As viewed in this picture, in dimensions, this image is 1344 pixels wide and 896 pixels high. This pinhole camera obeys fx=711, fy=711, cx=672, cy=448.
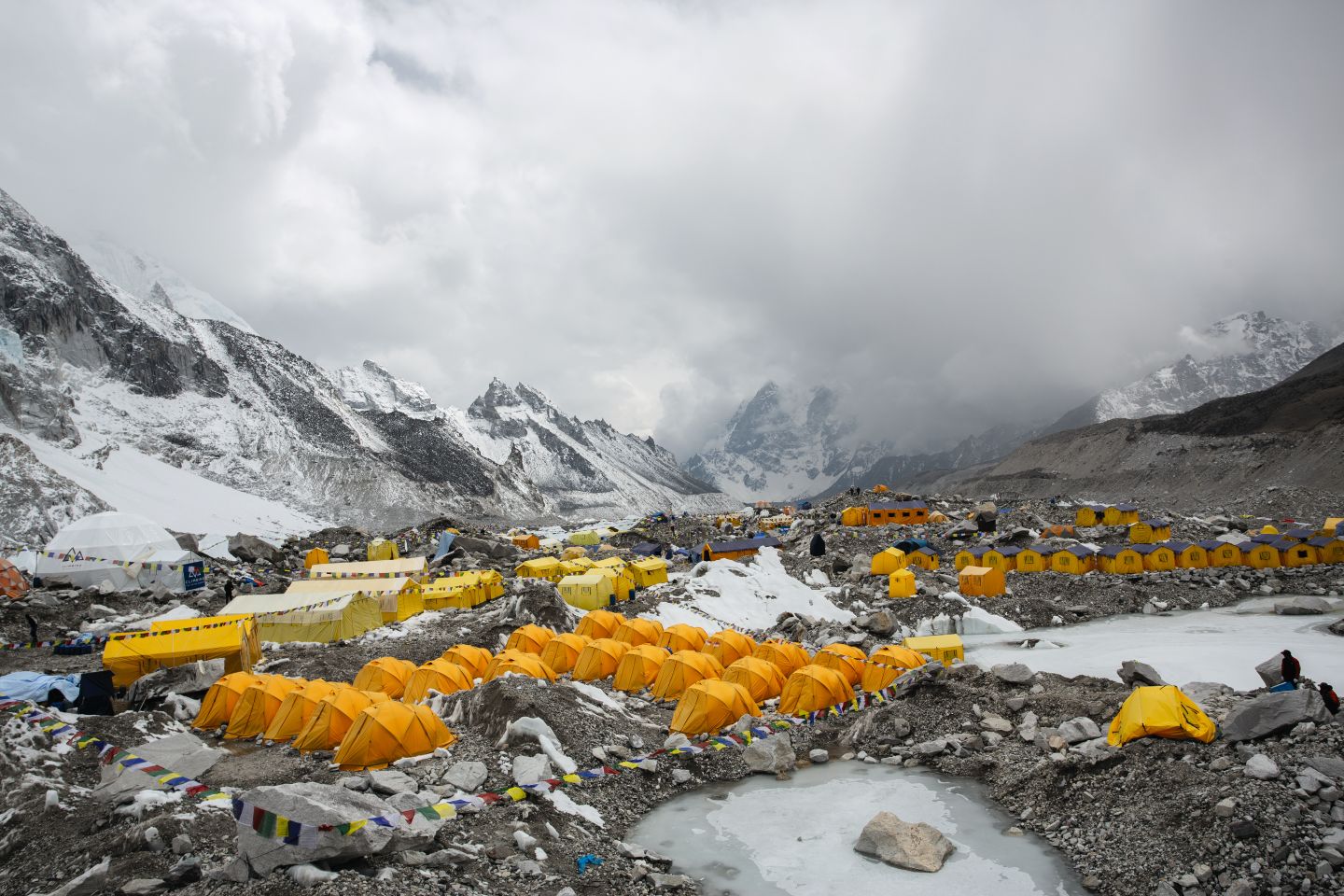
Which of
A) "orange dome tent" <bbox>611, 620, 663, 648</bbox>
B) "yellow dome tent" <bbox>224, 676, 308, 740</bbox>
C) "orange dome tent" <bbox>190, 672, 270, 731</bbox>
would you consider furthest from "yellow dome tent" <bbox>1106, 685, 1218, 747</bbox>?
"orange dome tent" <bbox>190, 672, 270, 731</bbox>

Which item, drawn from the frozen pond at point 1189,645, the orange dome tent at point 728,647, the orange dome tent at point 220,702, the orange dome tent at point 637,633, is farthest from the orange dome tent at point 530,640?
the frozen pond at point 1189,645

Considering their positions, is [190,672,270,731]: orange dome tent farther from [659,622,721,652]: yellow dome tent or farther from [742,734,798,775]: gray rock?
[659,622,721,652]: yellow dome tent

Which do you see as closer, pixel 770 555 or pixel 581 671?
pixel 581 671

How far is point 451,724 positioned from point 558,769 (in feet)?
11.7

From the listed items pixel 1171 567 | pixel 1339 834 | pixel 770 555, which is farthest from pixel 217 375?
pixel 1339 834

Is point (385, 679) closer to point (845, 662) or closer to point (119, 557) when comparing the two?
point (845, 662)

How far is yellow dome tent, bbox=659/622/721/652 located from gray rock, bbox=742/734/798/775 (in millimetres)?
8669

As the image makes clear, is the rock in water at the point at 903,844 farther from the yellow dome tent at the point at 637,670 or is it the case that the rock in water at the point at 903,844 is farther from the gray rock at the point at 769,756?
the yellow dome tent at the point at 637,670

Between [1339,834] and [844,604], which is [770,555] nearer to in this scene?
[844,604]

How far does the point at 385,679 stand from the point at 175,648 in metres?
6.89

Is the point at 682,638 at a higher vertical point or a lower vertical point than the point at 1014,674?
higher

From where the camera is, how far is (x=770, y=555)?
47.4 meters

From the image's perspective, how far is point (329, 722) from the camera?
16594 mm

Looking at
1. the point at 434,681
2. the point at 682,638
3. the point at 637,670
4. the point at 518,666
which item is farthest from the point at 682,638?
the point at 434,681
